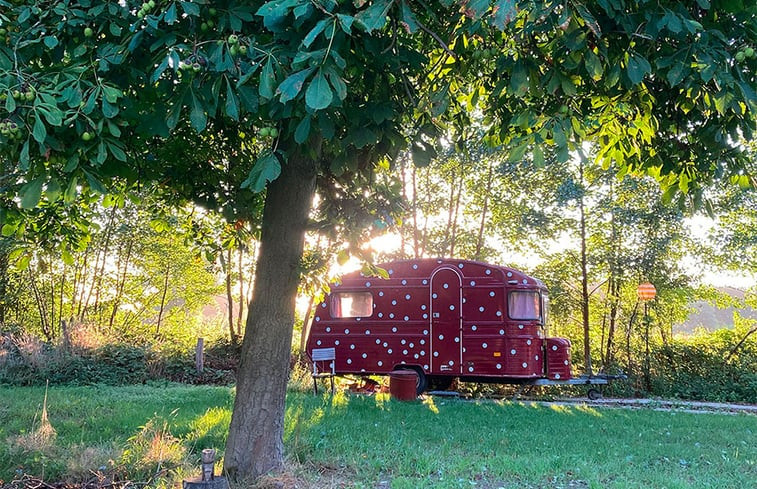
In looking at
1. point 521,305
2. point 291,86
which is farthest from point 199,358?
point 291,86

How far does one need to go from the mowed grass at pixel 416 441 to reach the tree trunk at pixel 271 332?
1.28 feet

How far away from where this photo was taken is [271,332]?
4.01 m

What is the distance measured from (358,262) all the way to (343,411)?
149 inches

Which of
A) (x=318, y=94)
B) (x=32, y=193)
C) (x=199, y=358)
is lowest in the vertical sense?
(x=199, y=358)

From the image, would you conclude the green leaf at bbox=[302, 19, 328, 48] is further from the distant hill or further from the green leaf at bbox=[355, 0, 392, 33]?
the distant hill

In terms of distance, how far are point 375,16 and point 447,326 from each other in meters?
8.67

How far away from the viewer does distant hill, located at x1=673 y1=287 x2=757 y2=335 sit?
13453 mm

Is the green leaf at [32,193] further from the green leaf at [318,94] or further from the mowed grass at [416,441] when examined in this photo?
the mowed grass at [416,441]

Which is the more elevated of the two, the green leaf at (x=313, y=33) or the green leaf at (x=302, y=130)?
the green leaf at (x=313, y=33)

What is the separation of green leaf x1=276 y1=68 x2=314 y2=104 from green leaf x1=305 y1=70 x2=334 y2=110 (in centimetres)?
4

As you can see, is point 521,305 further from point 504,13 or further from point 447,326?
point 504,13

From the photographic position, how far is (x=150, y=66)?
2.76 m

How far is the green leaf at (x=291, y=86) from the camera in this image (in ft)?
6.49

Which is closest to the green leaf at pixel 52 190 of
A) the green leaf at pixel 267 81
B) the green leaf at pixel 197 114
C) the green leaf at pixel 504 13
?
the green leaf at pixel 197 114
